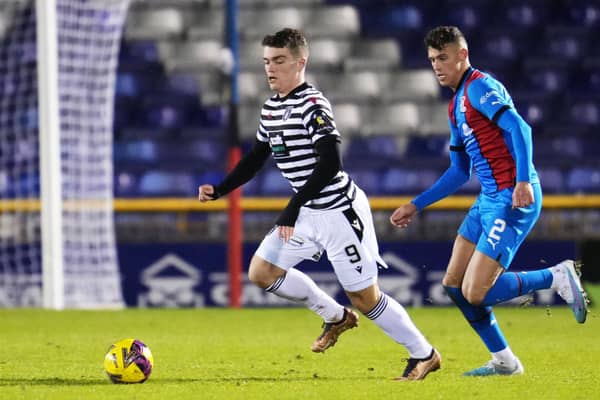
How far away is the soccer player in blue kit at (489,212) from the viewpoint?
20.2ft

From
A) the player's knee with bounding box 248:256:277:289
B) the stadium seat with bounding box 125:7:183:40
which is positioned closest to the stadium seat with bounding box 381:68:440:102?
the stadium seat with bounding box 125:7:183:40

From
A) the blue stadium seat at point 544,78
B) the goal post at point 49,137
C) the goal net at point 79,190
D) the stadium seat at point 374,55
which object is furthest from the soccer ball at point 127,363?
the blue stadium seat at point 544,78

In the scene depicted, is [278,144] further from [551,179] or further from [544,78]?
[544,78]

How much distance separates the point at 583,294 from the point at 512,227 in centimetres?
50

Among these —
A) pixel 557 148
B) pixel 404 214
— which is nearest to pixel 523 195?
pixel 404 214

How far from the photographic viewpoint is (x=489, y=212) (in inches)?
245

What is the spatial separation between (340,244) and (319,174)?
426 mm

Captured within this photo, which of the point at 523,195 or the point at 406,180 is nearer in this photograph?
the point at 523,195

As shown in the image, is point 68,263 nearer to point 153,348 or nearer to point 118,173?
point 118,173

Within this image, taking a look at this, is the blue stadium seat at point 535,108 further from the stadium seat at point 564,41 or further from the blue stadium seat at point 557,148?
the stadium seat at point 564,41

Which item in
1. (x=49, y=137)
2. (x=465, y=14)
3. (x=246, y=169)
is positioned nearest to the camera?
(x=246, y=169)

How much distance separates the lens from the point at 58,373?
6824mm

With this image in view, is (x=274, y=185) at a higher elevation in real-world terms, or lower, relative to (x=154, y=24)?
lower

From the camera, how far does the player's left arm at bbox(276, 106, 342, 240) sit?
19.8ft
